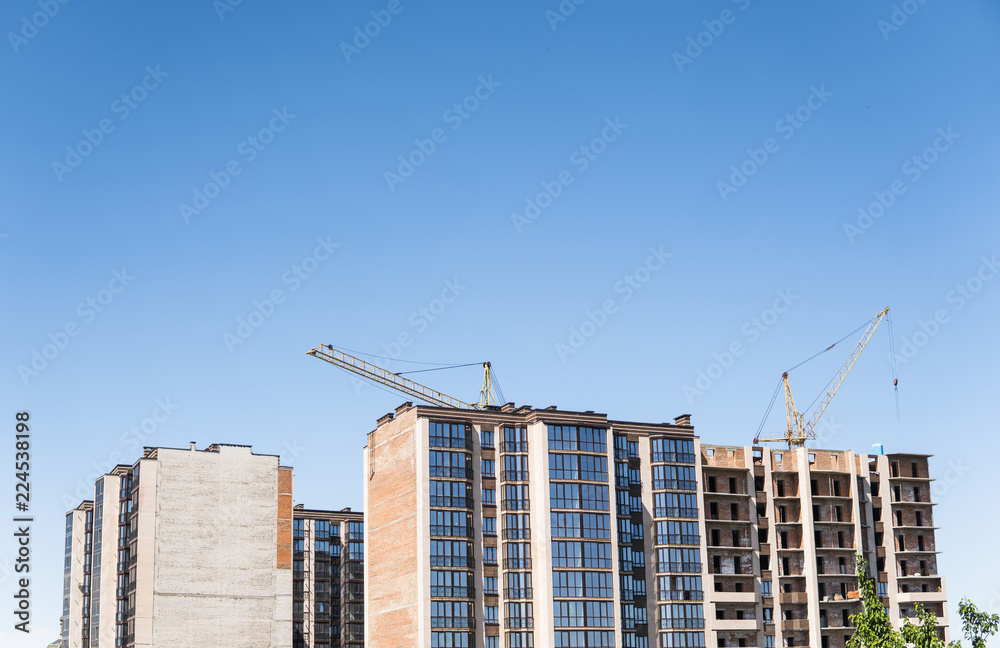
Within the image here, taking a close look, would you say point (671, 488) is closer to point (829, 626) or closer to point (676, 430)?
point (676, 430)

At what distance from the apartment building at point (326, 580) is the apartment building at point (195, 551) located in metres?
28.6

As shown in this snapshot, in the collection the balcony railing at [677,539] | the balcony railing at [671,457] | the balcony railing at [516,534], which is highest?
the balcony railing at [671,457]

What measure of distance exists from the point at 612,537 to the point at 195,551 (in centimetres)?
4947

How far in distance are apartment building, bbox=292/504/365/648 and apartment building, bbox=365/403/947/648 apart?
157 feet

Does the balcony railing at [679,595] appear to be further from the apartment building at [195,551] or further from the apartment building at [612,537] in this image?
the apartment building at [195,551]

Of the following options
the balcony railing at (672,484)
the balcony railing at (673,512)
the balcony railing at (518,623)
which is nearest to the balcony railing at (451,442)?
the balcony railing at (518,623)

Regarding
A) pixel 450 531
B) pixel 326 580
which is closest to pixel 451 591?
pixel 450 531

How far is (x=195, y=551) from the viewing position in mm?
139875

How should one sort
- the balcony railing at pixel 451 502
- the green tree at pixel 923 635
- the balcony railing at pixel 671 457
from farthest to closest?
the balcony railing at pixel 671 457 < the balcony railing at pixel 451 502 < the green tree at pixel 923 635

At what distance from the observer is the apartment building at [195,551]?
13762 cm

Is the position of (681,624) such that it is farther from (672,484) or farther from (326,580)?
(326,580)

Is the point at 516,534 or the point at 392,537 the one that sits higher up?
the point at 392,537

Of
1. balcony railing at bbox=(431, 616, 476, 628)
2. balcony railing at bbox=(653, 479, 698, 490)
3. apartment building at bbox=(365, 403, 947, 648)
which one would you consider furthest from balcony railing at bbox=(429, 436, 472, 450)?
balcony railing at bbox=(653, 479, 698, 490)

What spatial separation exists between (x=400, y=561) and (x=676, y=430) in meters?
32.7
